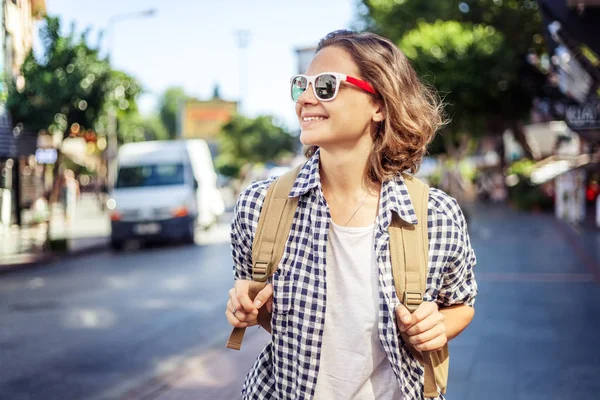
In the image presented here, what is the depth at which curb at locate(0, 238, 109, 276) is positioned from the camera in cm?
1551

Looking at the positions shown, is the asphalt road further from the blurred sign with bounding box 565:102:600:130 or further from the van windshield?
the blurred sign with bounding box 565:102:600:130

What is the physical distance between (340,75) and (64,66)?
17.6m

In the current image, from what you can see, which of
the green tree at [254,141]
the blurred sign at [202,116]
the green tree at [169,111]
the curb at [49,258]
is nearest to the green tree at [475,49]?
the curb at [49,258]

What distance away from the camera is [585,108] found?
55.3ft

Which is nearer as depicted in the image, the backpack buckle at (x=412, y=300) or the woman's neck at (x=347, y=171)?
the backpack buckle at (x=412, y=300)

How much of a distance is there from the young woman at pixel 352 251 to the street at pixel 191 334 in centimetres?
379

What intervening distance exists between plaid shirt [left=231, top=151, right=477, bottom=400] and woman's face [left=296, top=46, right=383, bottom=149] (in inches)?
4.2

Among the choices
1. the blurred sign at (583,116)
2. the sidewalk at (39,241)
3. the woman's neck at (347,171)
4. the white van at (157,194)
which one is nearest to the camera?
the woman's neck at (347,171)

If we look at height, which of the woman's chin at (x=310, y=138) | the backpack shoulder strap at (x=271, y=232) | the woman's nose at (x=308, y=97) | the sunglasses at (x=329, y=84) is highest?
the sunglasses at (x=329, y=84)

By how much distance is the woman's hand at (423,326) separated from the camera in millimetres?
1995

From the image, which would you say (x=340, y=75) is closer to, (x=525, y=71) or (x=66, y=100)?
(x=66, y=100)

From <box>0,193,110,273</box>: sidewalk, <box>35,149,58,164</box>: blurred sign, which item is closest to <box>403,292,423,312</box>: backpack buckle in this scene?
<box>0,193,110,273</box>: sidewalk

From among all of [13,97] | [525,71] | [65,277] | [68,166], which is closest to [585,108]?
[65,277]

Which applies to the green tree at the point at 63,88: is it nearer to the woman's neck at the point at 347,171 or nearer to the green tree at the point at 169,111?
the woman's neck at the point at 347,171
